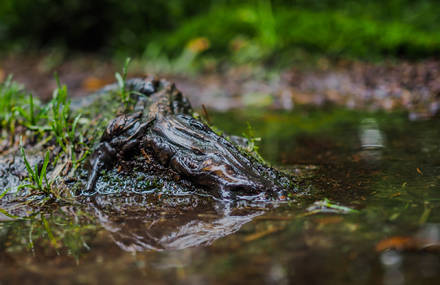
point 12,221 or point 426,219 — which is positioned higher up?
point 12,221

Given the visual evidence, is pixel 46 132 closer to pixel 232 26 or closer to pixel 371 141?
pixel 371 141

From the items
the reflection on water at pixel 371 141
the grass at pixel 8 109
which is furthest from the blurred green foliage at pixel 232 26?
the grass at pixel 8 109

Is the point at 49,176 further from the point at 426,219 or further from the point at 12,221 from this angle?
the point at 426,219

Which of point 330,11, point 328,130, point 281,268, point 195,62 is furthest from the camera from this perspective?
point 330,11

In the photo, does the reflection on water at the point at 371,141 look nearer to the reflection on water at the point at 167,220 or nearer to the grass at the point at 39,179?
the reflection on water at the point at 167,220

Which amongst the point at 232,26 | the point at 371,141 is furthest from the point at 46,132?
the point at 232,26

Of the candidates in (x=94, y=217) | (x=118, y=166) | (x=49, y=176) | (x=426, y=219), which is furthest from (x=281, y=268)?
(x=49, y=176)
